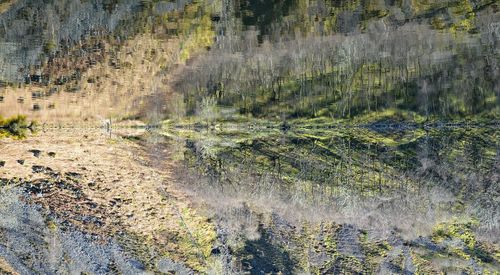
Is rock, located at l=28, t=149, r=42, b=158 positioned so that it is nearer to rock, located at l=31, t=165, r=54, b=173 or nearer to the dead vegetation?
the dead vegetation

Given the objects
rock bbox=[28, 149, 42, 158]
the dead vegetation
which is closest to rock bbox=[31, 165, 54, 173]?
the dead vegetation

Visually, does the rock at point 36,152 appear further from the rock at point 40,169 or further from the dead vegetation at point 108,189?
the rock at point 40,169

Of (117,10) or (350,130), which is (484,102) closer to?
(350,130)

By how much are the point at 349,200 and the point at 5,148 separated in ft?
20.0

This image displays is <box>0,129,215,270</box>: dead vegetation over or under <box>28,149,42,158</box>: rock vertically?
under

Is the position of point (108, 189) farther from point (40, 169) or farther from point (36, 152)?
point (36, 152)

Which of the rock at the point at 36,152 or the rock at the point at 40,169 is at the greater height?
the rock at the point at 36,152

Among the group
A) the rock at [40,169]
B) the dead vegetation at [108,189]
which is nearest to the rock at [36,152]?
the dead vegetation at [108,189]

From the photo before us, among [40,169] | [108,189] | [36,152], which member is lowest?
[108,189]

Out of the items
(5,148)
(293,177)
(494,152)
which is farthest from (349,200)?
(5,148)

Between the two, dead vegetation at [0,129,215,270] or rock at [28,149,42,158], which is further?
rock at [28,149,42,158]

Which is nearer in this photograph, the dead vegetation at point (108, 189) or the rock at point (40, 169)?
the dead vegetation at point (108, 189)

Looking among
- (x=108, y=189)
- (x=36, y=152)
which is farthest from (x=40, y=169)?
(x=108, y=189)

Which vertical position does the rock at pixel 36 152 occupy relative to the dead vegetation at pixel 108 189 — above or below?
above
